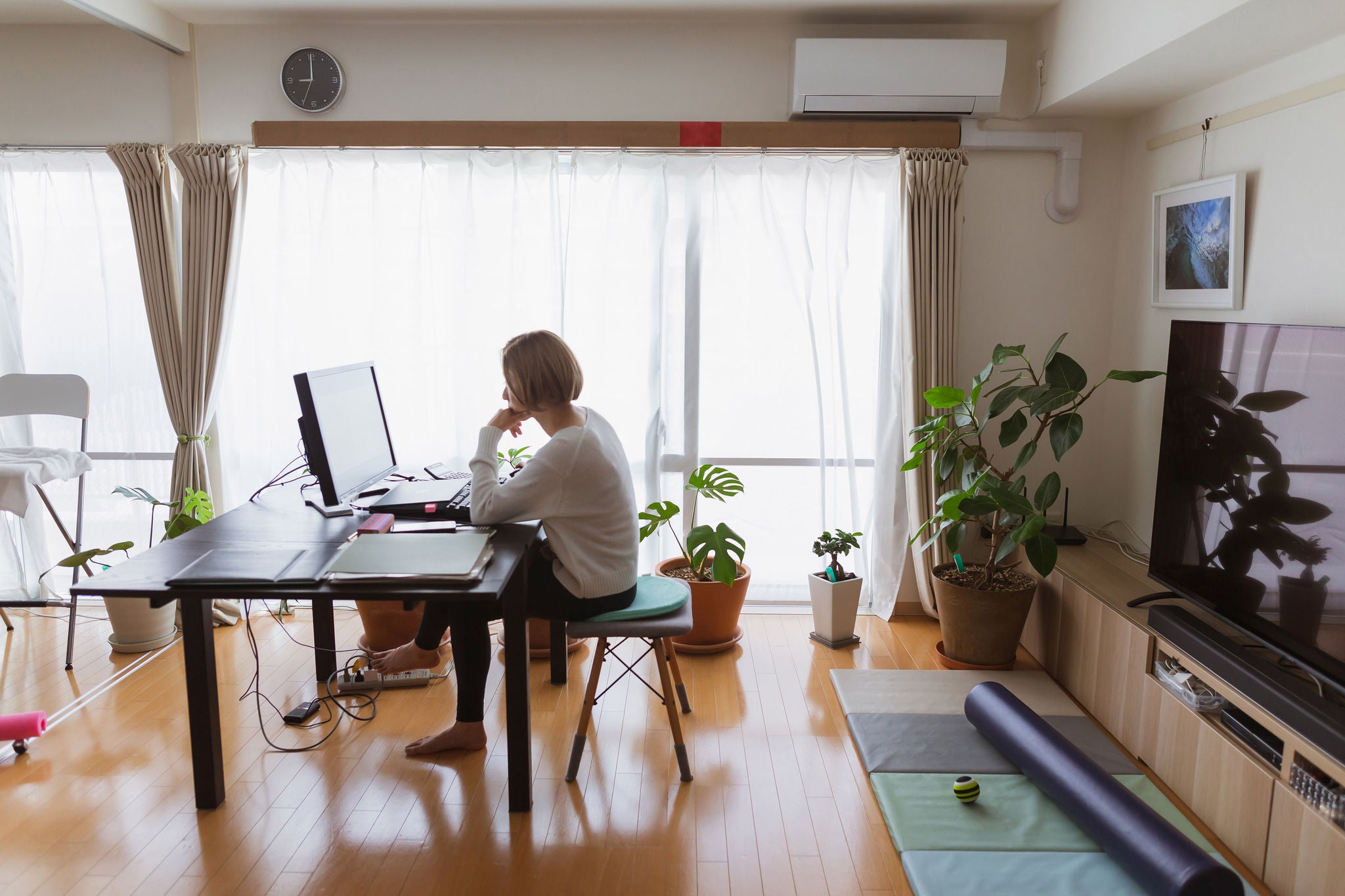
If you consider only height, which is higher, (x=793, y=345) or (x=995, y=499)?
(x=793, y=345)

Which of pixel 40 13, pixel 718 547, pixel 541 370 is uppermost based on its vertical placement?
pixel 40 13

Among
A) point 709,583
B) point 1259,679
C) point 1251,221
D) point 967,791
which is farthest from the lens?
point 709,583

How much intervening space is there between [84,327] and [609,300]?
2147mm

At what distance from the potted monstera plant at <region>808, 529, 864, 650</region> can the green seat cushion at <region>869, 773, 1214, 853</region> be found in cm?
93

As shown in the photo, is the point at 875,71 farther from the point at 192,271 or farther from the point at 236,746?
the point at 236,746

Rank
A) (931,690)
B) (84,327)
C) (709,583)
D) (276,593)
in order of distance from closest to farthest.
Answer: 1. (276,593)
2. (931,690)
3. (709,583)
4. (84,327)

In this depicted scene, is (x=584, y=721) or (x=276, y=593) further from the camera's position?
(x=584, y=721)

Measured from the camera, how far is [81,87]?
3.52 metres

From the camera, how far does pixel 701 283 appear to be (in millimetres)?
3561

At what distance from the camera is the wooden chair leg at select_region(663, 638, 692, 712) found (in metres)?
2.47

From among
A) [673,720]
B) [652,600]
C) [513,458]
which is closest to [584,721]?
[673,720]

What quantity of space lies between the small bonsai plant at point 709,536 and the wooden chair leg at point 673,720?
687 millimetres

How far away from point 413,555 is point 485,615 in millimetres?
403

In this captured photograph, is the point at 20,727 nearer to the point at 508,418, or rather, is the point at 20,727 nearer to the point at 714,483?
the point at 508,418
